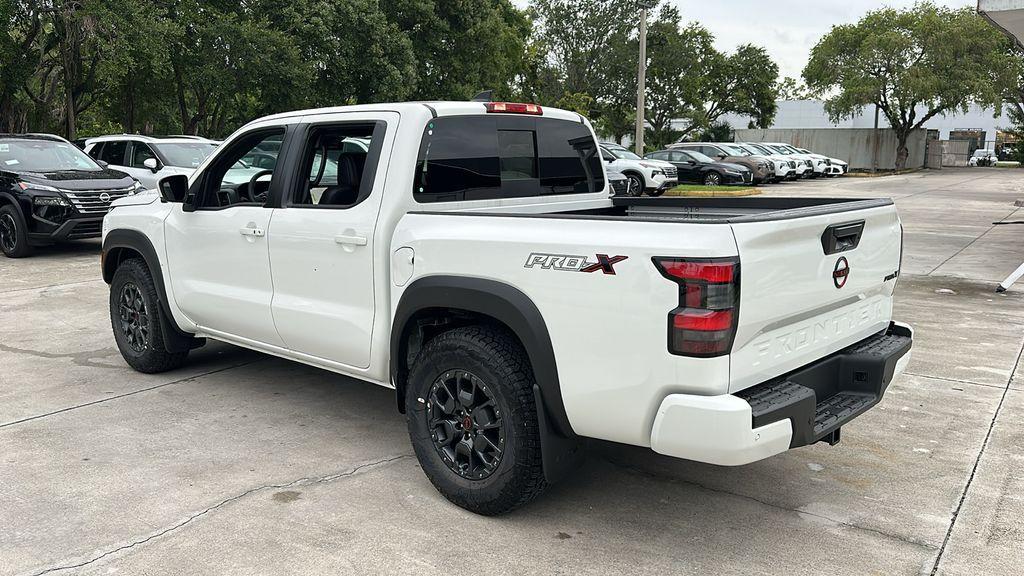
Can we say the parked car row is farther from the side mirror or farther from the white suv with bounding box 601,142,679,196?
the side mirror

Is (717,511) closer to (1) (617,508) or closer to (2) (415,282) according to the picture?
(1) (617,508)

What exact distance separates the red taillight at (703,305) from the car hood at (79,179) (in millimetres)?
10913

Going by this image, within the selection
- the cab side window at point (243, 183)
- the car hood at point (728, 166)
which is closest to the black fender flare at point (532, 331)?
the cab side window at point (243, 183)

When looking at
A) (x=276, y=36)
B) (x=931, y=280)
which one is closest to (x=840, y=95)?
(x=276, y=36)

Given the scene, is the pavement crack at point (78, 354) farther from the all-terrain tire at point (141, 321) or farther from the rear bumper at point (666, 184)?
the rear bumper at point (666, 184)

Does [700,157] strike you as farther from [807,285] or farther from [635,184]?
[807,285]

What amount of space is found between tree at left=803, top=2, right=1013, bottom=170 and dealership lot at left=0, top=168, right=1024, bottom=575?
4167 centimetres

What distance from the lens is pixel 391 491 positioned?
4.09 metres

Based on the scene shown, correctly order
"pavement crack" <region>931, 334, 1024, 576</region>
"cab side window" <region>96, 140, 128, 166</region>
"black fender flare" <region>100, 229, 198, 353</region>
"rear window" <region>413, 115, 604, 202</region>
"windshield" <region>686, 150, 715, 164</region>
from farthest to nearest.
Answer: "windshield" <region>686, 150, 715, 164</region> < "cab side window" <region>96, 140, 128, 166</region> < "black fender flare" <region>100, 229, 198, 353</region> < "rear window" <region>413, 115, 604, 202</region> < "pavement crack" <region>931, 334, 1024, 576</region>

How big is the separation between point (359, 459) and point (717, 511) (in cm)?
185

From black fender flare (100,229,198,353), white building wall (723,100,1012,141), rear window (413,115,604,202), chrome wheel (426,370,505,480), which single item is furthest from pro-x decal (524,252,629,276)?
white building wall (723,100,1012,141)

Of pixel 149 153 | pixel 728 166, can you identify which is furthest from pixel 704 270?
pixel 728 166

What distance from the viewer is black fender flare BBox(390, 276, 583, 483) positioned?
3439 mm

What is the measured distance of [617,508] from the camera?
13.0ft
